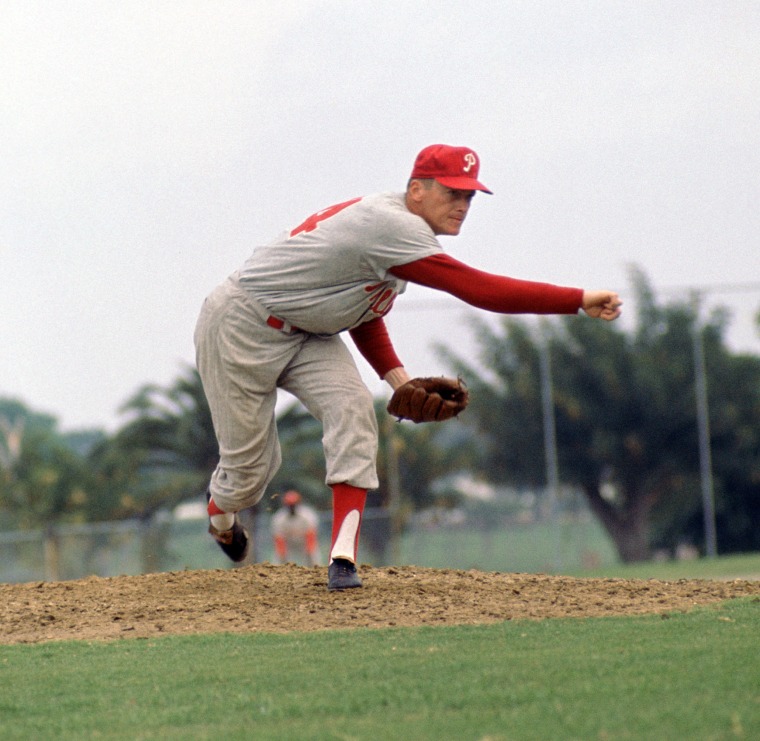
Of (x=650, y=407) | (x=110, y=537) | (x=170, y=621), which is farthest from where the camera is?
(x=650, y=407)

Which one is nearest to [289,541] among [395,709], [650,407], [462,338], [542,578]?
[462,338]

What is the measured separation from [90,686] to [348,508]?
1983mm

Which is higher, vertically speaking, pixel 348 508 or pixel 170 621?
pixel 348 508

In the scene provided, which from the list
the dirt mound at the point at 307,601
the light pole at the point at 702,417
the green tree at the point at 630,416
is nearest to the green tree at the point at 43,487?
the green tree at the point at 630,416

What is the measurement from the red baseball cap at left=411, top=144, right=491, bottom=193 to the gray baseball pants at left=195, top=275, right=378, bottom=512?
3.29ft

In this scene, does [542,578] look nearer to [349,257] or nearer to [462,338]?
[349,257]

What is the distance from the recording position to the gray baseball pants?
19.9 ft

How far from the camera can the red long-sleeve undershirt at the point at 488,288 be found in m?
5.38

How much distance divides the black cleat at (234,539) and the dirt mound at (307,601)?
0.27m

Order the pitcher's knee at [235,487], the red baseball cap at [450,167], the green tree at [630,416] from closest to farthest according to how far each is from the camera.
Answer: the red baseball cap at [450,167] → the pitcher's knee at [235,487] → the green tree at [630,416]

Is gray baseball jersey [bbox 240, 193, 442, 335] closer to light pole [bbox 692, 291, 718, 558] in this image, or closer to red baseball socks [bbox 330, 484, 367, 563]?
red baseball socks [bbox 330, 484, 367, 563]

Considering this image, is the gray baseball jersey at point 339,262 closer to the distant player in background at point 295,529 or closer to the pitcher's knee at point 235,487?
the pitcher's knee at point 235,487

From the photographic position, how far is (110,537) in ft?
74.4

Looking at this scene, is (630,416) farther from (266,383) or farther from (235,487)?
(266,383)
